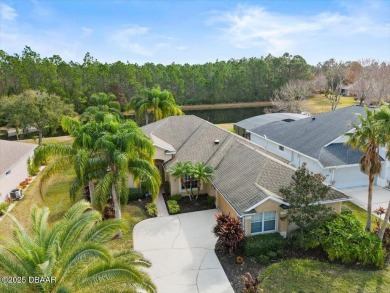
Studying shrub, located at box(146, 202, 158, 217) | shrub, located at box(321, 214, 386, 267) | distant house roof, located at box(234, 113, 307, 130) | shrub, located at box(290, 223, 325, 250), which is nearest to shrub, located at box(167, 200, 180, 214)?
shrub, located at box(146, 202, 158, 217)

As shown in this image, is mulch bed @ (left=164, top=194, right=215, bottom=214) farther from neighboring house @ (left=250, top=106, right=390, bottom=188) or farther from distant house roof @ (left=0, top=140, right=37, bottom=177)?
distant house roof @ (left=0, top=140, right=37, bottom=177)

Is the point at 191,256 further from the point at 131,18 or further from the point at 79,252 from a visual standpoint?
the point at 131,18

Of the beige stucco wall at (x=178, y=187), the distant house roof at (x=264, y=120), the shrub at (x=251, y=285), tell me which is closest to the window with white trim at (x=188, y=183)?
the beige stucco wall at (x=178, y=187)

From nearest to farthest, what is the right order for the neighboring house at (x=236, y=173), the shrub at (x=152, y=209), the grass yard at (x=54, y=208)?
the neighboring house at (x=236, y=173) → the grass yard at (x=54, y=208) → the shrub at (x=152, y=209)

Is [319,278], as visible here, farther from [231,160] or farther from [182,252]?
[231,160]

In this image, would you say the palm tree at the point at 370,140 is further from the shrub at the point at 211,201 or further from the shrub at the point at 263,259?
the shrub at the point at 211,201
